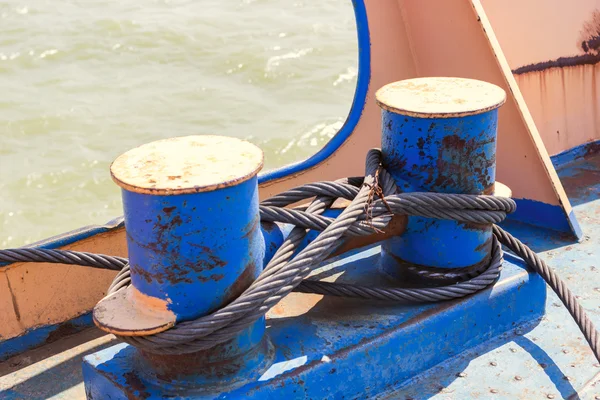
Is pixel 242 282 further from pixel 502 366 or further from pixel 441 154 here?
pixel 502 366

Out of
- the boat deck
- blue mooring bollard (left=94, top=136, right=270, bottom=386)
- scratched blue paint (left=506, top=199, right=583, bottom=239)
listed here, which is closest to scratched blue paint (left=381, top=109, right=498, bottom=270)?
the boat deck

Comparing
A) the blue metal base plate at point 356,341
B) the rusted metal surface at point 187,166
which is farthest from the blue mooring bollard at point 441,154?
the rusted metal surface at point 187,166

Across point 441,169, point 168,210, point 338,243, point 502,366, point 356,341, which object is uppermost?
point 168,210

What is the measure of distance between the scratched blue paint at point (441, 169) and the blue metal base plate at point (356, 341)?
0.45ft

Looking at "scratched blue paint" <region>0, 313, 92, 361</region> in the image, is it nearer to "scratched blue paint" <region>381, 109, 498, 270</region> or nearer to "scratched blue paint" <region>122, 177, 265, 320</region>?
"scratched blue paint" <region>122, 177, 265, 320</region>

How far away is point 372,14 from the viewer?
9.87 feet

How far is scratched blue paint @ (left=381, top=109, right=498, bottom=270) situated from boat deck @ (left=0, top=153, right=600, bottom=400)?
0.28 m

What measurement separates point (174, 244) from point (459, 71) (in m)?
1.73

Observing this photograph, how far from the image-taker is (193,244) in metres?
1.64

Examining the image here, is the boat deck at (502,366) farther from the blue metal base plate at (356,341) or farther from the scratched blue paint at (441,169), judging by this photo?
the scratched blue paint at (441,169)

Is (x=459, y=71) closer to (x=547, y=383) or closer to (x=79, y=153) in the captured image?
(x=547, y=383)

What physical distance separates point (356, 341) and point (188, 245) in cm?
57

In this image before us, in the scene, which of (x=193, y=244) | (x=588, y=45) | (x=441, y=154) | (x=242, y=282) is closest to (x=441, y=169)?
(x=441, y=154)

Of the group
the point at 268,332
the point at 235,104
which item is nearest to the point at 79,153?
the point at 235,104
